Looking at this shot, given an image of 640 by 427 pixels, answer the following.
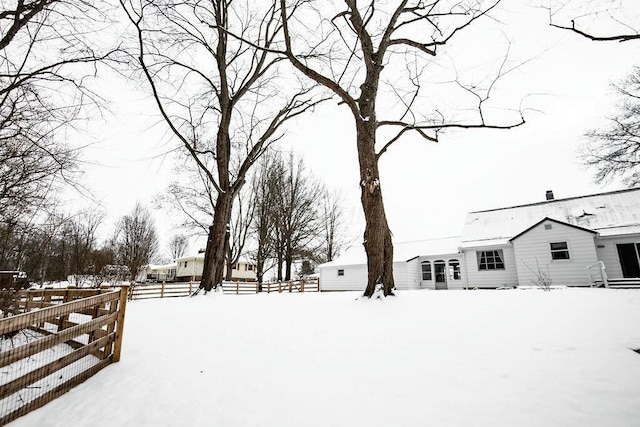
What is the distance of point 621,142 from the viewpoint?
1364cm

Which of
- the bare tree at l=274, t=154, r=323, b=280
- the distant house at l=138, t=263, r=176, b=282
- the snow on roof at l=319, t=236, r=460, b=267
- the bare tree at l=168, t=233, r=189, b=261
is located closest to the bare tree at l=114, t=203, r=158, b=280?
the distant house at l=138, t=263, r=176, b=282

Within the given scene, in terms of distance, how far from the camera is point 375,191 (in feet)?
23.2

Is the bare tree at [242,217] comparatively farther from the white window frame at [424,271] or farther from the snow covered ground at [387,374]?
the snow covered ground at [387,374]

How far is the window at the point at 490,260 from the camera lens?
16047 mm

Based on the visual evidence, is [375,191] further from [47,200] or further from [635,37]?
[47,200]

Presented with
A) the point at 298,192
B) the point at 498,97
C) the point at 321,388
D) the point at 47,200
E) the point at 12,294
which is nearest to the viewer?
the point at 321,388

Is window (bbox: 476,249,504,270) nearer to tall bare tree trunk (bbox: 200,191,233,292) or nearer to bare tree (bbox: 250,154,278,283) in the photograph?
tall bare tree trunk (bbox: 200,191,233,292)

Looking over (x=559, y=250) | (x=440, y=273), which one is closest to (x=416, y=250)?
(x=440, y=273)

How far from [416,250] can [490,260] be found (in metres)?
4.96

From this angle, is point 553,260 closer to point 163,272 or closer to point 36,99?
point 36,99

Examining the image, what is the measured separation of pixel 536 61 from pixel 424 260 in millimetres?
15071

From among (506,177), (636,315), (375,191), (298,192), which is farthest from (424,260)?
(506,177)

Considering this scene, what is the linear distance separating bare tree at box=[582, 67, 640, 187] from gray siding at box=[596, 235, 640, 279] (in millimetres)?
2950

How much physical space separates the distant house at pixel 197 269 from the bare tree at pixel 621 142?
35.9m
